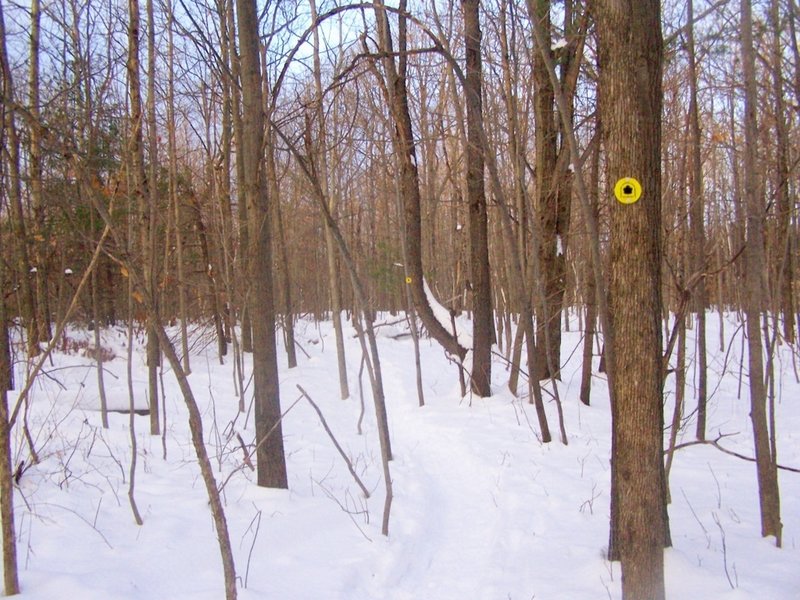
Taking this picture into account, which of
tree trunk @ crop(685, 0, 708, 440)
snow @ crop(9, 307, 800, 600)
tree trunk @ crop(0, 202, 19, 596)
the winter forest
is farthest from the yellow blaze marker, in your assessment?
tree trunk @ crop(0, 202, 19, 596)

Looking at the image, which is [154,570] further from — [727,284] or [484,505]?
[727,284]

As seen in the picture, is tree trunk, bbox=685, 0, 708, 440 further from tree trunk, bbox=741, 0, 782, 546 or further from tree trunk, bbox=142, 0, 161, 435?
tree trunk, bbox=142, 0, 161, 435

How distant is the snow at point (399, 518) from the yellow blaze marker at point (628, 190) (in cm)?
222

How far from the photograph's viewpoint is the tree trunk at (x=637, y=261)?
303 cm

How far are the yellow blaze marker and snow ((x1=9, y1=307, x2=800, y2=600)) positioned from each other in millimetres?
2219

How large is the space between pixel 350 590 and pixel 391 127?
21.6 ft

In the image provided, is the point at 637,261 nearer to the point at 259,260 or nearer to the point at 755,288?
the point at 755,288

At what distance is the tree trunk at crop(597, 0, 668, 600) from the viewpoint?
9.93ft

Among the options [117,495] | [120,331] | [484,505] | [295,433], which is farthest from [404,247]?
[120,331]

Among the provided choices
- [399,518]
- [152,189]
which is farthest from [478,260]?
[152,189]

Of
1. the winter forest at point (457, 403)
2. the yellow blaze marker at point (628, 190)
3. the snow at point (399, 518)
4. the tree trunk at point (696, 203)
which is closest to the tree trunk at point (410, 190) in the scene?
the winter forest at point (457, 403)

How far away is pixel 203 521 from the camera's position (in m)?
4.86

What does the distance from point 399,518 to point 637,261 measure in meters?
3.34

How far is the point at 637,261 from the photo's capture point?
3027mm
